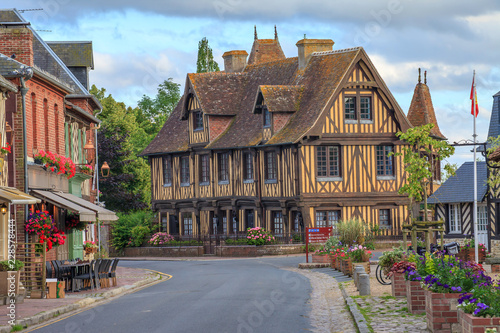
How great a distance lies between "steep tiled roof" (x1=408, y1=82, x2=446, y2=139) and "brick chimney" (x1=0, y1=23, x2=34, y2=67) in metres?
31.0

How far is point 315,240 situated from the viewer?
106 ft

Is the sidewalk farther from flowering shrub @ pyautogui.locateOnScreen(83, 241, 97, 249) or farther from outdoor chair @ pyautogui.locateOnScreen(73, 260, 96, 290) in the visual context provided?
flowering shrub @ pyautogui.locateOnScreen(83, 241, 97, 249)

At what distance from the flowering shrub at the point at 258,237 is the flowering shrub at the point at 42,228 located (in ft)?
61.5

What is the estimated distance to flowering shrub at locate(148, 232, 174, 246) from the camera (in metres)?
44.3

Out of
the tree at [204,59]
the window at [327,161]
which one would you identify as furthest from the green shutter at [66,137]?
the tree at [204,59]

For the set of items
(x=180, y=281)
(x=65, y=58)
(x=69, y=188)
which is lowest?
(x=180, y=281)

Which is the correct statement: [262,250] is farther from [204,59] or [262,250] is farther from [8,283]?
[204,59]

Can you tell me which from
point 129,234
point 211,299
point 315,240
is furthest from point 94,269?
point 129,234

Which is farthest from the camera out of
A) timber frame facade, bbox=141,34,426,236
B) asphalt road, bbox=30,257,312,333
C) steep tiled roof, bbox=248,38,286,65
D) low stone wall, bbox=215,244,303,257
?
steep tiled roof, bbox=248,38,286,65

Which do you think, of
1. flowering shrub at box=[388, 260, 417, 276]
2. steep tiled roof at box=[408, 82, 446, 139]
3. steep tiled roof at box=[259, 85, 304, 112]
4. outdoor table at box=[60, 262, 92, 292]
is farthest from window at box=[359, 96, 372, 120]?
flowering shrub at box=[388, 260, 417, 276]

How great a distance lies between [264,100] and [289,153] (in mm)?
3196

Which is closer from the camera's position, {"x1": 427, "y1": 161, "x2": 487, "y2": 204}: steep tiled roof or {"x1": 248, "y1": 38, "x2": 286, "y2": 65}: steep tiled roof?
{"x1": 427, "y1": 161, "x2": 487, "y2": 204}: steep tiled roof

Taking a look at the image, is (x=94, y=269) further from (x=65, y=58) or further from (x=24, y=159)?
(x=65, y=58)

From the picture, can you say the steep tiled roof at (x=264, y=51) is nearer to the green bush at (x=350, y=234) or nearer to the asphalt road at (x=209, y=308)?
the green bush at (x=350, y=234)
